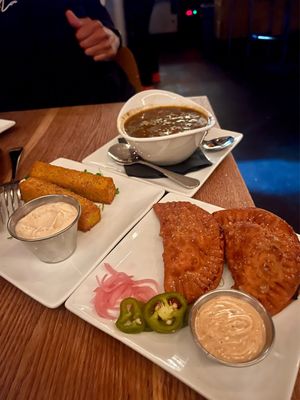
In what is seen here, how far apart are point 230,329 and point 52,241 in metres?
0.68

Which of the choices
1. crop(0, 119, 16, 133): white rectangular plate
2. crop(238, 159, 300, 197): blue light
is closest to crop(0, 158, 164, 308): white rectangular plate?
crop(0, 119, 16, 133): white rectangular plate

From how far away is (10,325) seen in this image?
1.10 metres

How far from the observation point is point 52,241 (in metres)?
1.17

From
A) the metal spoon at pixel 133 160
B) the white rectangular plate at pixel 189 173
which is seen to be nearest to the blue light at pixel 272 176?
the white rectangular plate at pixel 189 173

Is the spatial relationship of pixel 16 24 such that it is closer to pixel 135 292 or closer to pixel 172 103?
pixel 172 103

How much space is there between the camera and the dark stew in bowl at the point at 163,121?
1651 millimetres

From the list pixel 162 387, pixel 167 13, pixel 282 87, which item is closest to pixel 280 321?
pixel 162 387

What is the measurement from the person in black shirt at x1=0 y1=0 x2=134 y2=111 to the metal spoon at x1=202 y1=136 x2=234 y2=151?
142 centimetres

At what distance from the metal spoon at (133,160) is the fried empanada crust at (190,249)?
0.21 m

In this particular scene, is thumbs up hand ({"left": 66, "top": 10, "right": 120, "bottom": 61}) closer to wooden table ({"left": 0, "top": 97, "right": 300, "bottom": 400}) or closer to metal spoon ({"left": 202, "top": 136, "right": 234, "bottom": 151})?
metal spoon ({"left": 202, "top": 136, "right": 234, "bottom": 151})

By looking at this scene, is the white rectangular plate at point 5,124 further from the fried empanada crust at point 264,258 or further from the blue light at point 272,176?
the blue light at point 272,176

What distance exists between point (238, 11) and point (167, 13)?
1.85 m

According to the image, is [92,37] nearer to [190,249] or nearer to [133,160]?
[133,160]

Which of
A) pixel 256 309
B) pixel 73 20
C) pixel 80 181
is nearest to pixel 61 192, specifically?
pixel 80 181
